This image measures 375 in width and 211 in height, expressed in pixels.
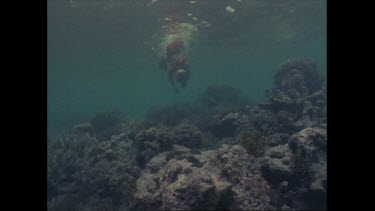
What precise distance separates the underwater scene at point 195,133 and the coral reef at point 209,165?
3 cm

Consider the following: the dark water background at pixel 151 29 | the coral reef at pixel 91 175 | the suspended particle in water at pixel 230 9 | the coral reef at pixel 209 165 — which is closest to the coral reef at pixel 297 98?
the coral reef at pixel 209 165

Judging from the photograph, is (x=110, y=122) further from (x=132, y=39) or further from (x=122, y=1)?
(x=132, y=39)

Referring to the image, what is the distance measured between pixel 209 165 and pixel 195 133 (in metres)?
5.51

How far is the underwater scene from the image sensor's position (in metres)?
8.43

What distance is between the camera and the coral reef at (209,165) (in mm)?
7945

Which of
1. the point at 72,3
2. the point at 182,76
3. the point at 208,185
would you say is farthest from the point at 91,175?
the point at 72,3

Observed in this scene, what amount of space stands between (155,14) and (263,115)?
1691 centimetres

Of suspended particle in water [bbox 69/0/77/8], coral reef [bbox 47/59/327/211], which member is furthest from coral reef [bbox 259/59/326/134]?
suspended particle in water [bbox 69/0/77/8]

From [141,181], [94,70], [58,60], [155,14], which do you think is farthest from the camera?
[94,70]

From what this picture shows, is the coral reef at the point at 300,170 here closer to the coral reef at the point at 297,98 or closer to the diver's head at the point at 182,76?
the coral reef at the point at 297,98

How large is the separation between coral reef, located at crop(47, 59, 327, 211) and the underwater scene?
34 mm

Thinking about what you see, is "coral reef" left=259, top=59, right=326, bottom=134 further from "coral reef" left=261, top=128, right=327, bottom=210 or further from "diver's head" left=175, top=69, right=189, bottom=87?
"diver's head" left=175, top=69, right=189, bottom=87
